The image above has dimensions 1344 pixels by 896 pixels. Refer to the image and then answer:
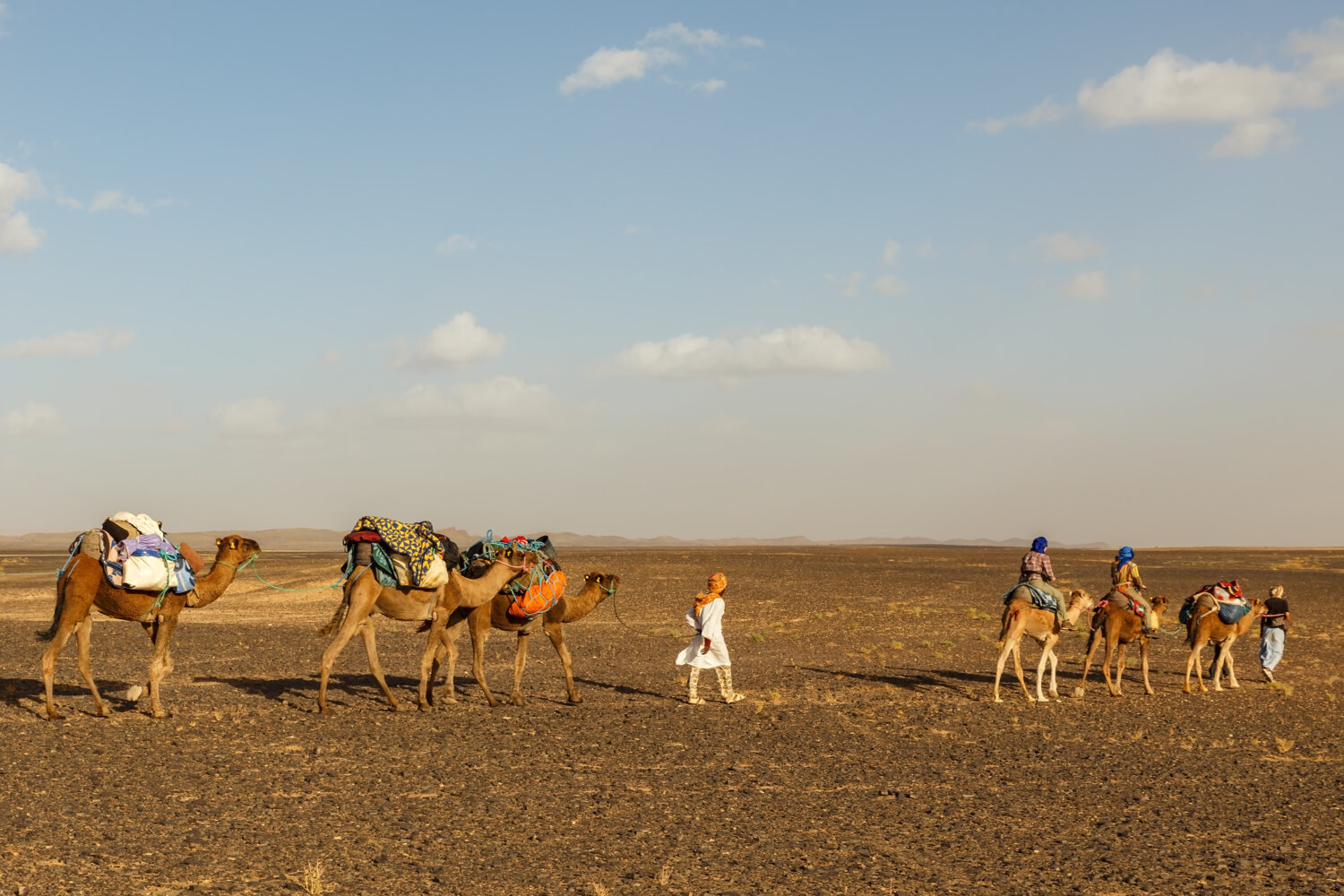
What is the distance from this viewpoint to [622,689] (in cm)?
1705

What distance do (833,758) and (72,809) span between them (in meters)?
7.22

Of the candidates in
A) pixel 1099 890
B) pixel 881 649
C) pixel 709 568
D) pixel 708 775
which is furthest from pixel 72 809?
pixel 709 568

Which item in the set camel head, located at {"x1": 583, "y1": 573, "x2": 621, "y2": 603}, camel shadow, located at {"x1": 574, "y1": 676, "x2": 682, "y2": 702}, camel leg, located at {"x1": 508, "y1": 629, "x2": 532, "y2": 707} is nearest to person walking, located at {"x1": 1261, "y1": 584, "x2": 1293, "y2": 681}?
camel shadow, located at {"x1": 574, "y1": 676, "x2": 682, "y2": 702}

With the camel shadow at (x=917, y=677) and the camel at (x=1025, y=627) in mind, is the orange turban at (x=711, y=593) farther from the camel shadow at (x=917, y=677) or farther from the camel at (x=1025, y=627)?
the camel shadow at (x=917, y=677)

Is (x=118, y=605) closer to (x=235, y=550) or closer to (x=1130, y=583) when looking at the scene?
(x=235, y=550)

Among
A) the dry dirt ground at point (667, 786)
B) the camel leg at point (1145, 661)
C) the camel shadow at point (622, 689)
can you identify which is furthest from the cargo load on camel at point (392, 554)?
the camel leg at point (1145, 661)

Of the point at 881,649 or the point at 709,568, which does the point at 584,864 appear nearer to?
the point at 881,649

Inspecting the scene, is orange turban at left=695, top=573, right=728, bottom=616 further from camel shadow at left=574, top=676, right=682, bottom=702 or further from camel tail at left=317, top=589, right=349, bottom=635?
camel tail at left=317, top=589, right=349, bottom=635

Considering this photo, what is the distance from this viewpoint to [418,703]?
14641 millimetres

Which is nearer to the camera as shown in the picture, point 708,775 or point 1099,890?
point 1099,890

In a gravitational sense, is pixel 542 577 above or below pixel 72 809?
above

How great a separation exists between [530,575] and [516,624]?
708 mm

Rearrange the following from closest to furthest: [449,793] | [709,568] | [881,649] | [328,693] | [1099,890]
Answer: [1099,890]
[449,793]
[328,693]
[881,649]
[709,568]

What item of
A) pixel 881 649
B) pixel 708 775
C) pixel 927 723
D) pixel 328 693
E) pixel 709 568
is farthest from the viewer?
pixel 709 568
